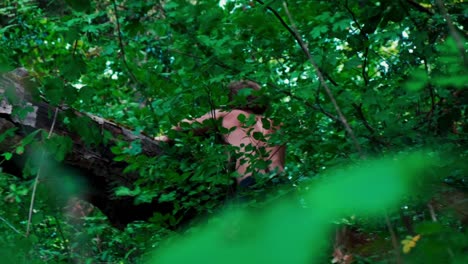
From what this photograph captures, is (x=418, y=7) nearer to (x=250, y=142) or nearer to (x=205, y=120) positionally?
(x=250, y=142)

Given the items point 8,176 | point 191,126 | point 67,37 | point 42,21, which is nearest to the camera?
point 67,37

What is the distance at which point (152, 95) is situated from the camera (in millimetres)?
3895

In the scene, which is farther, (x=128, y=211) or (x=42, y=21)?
(x=42, y=21)

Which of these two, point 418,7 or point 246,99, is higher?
point 418,7

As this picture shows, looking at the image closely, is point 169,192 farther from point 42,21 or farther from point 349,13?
point 42,21

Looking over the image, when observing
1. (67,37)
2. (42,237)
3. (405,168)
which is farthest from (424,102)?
(42,237)

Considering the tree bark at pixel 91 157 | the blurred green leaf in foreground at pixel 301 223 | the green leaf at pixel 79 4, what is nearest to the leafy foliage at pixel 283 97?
the green leaf at pixel 79 4

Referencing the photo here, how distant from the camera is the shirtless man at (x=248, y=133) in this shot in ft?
11.2

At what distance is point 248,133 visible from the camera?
A: 11.5 ft

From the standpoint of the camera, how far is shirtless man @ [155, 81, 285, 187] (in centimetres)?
341

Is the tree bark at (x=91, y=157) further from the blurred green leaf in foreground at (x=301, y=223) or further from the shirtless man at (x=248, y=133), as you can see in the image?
the blurred green leaf in foreground at (x=301, y=223)

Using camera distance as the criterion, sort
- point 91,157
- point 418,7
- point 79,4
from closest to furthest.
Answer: point 79,4 → point 418,7 → point 91,157

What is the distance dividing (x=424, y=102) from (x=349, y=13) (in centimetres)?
67

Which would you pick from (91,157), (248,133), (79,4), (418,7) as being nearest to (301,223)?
(79,4)
